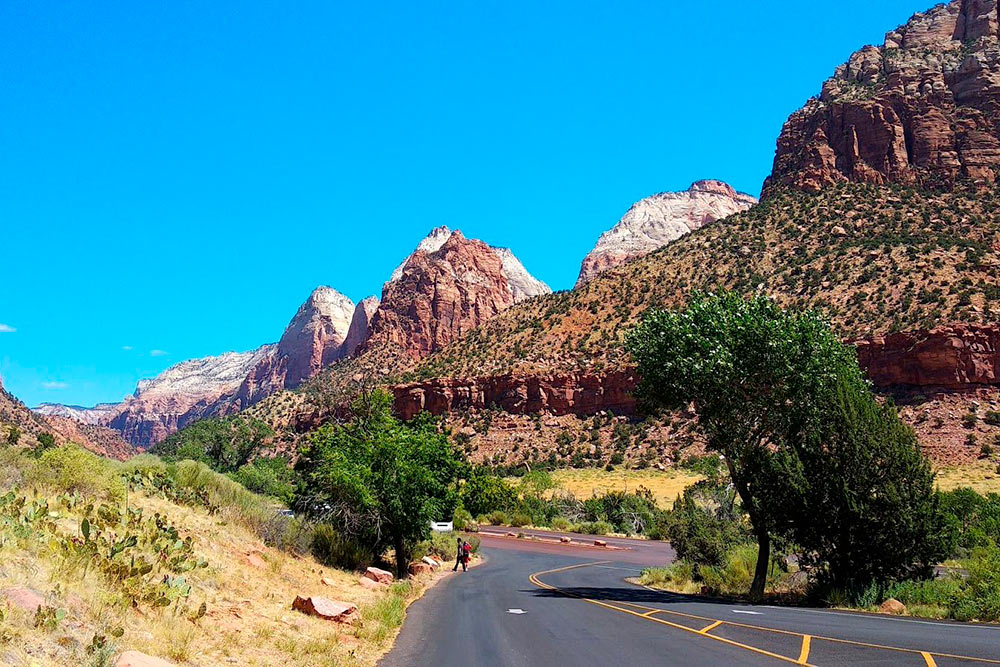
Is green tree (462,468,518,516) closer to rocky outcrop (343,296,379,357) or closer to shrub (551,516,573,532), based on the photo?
shrub (551,516,573,532)

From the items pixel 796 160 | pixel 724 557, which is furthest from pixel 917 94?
pixel 724 557

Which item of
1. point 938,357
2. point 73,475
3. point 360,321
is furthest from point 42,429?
point 360,321

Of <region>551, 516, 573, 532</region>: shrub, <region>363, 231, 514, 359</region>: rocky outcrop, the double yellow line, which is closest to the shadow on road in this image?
the double yellow line

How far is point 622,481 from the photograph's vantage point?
62375 mm

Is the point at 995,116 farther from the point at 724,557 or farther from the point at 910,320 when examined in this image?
the point at 724,557

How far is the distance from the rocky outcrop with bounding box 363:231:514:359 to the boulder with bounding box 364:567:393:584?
108091 mm

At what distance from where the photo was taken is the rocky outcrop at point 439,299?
135 meters

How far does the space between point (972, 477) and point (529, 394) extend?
45.1m

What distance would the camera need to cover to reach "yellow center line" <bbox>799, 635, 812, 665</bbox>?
1000 centimetres

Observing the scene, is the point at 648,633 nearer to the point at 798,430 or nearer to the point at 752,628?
the point at 752,628

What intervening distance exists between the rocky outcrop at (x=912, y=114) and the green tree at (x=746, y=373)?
254 feet

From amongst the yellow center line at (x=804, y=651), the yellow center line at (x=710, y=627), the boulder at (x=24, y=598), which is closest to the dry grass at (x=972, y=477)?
the yellow center line at (x=710, y=627)

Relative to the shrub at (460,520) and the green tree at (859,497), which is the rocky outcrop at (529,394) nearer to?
the shrub at (460,520)

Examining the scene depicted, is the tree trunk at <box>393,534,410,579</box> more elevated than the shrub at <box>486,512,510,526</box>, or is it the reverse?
the tree trunk at <box>393,534,410,579</box>
